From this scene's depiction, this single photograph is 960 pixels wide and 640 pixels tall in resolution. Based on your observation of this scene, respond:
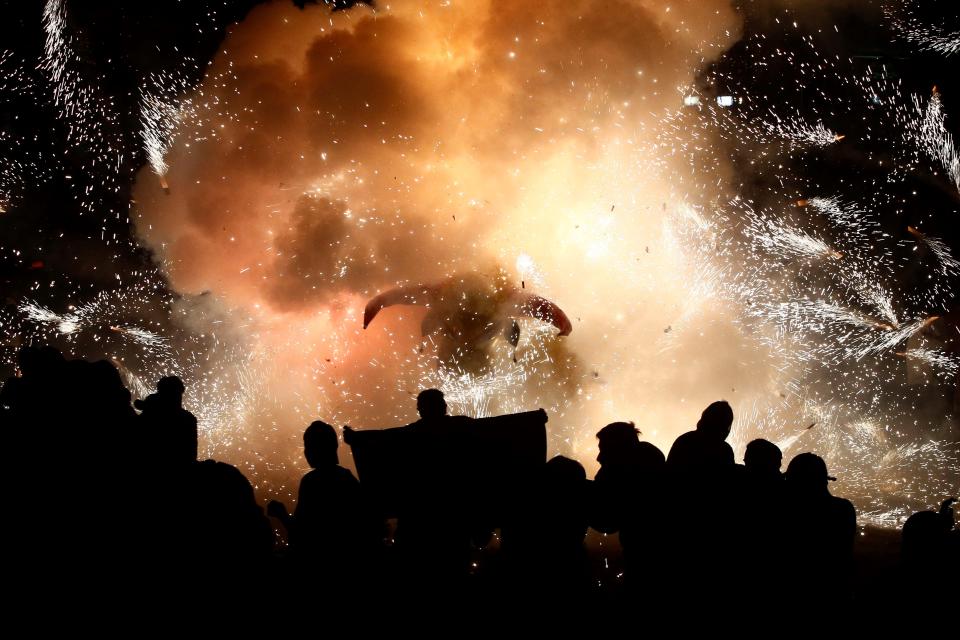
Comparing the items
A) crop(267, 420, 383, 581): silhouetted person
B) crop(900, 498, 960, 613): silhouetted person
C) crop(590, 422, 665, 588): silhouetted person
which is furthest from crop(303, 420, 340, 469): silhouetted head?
crop(900, 498, 960, 613): silhouetted person

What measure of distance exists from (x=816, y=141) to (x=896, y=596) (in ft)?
30.9

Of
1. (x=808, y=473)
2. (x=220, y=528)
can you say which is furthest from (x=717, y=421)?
(x=220, y=528)

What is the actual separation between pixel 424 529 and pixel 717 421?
5.20 feet

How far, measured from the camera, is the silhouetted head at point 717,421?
289cm

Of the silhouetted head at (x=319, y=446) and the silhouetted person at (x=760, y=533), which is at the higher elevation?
the silhouetted head at (x=319, y=446)

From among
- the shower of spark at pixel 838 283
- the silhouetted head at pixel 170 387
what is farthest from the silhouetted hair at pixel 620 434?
the shower of spark at pixel 838 283

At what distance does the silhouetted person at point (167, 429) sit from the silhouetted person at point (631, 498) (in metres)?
1.99

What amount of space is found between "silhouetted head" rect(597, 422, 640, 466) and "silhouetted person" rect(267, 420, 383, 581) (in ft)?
3.88

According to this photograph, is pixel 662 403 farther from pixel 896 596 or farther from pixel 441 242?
pixel 896 596

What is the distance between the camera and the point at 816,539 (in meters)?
2.42

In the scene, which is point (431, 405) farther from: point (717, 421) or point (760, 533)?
point (760, 533)

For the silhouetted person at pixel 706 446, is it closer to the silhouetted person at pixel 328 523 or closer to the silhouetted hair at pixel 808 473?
the silhouetted hair at pixel 808 473

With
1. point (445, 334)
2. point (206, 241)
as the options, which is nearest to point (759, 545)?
point (445, 334)

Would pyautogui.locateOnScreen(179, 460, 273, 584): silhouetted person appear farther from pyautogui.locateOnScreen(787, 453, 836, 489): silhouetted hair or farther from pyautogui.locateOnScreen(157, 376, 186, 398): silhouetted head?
pyautogui.locateOnScreen(787, 453, 836, 489): silhouetted hair
